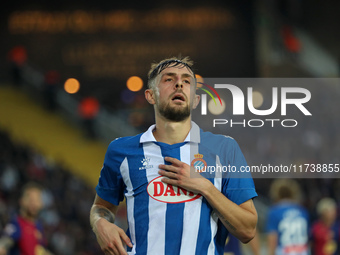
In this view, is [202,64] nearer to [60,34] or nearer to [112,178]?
[60,34]

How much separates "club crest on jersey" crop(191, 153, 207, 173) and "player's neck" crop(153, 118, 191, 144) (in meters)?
0.14

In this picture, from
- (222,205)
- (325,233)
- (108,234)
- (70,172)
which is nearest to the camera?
(222,205)

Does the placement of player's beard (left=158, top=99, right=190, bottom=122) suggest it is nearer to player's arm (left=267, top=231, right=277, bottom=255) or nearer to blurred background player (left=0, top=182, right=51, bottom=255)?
blurred background player (left=0, top=182, right=51, bottom=255)

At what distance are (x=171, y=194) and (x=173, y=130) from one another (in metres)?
0.34

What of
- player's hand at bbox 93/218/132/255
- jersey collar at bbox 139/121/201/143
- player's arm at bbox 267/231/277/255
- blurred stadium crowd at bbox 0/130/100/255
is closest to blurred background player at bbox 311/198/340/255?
player's arm at bbox 267/231/277/255

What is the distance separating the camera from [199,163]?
297cm

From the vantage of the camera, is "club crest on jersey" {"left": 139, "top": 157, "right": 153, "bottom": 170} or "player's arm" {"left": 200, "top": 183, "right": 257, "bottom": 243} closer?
"player's arm" {"left": 200, "top": 183, "right": 257, "bottom": 243}

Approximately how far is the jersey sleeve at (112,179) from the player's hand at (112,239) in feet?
0.73

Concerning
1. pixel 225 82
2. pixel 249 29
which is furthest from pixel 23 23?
pixel 225 82

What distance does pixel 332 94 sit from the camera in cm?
1684

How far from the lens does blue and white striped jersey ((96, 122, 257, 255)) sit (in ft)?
9.44

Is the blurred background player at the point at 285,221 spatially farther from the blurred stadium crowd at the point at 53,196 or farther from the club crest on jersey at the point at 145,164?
the club crest on jersey at the point at 145,164

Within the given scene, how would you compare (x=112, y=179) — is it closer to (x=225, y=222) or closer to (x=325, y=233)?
(x=225, y=222)

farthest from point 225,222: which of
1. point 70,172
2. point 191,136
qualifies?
point 70,172
